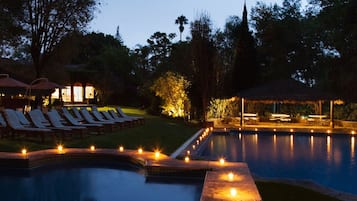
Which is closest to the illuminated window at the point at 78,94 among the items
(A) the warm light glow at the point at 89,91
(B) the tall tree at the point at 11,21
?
(A) the warm light glow at the point at 89,91

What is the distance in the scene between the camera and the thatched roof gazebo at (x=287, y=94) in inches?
795

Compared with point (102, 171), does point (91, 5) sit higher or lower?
higher

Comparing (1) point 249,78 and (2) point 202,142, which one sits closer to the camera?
(2) point 202,142

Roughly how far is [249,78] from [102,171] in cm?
1825

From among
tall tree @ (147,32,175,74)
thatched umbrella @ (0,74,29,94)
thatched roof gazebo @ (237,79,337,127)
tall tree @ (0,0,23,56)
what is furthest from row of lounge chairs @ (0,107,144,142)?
tall tree @ (147,32,175,74)

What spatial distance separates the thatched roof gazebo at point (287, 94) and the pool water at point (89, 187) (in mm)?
13552

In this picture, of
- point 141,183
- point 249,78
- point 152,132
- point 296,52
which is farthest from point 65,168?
point 296,52

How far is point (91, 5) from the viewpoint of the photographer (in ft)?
72.4

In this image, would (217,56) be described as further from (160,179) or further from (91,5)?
(160,179)

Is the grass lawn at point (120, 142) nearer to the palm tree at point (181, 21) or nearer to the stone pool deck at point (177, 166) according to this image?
the stone pool deck at point (177, 166)

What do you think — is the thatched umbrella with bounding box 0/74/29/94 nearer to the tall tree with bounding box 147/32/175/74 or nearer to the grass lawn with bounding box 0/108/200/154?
the grass lawn with bounding box 0/108/200/154

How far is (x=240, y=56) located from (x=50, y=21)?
11.7 m

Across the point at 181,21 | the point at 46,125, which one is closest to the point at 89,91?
the point at 46,125

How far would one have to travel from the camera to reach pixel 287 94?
68.0ft
